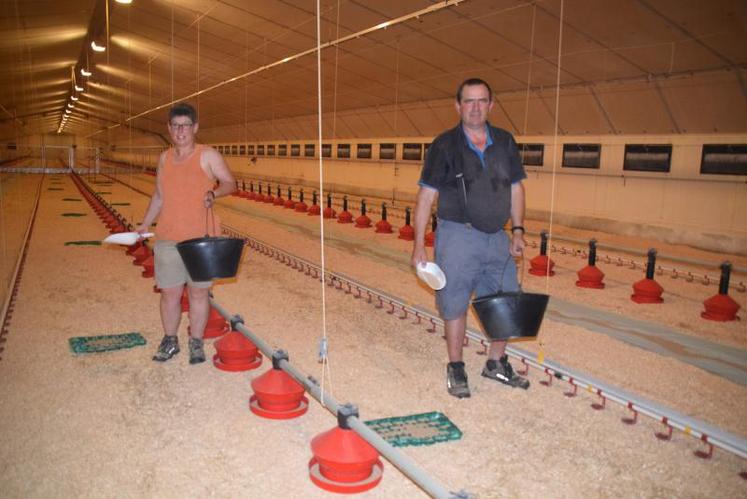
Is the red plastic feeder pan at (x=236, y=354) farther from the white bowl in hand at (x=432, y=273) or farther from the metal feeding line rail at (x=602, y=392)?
the white bowl in hand at (x=432, y=273)

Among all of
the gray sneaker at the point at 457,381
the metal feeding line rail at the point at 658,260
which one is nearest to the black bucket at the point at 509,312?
the gray sneaker at the point at 457,381

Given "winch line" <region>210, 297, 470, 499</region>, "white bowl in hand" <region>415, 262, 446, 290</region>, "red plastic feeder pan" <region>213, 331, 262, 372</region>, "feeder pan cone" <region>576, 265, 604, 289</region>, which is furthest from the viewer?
"feeder pan cone" <region>576, 265, 604, 289</region>

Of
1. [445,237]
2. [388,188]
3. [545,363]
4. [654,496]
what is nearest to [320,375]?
[445,237]

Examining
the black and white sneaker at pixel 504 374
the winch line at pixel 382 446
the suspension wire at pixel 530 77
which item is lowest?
the black and white sneaker at pixel 504 374

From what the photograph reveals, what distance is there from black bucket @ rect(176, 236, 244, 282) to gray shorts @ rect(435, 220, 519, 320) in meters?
1.47

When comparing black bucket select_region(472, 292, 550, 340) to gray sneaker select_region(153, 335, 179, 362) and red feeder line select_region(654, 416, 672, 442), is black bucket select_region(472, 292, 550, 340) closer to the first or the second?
red feeder line select_region(654, 416, 672, 442)

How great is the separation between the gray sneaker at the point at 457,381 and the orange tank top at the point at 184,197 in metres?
2.04

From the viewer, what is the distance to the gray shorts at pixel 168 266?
14.1 feet

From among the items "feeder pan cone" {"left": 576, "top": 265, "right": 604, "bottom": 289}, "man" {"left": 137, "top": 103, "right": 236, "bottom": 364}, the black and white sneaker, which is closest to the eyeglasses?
"man" {"left": 137, "top": 103, "right": 236, "bottom": 364}

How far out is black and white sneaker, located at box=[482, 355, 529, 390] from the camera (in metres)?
4.16

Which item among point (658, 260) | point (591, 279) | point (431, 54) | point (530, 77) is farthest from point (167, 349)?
point (530, 77)

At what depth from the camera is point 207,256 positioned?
416 centimetres

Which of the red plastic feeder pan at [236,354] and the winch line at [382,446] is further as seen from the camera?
the red plastic feeder pan at [236,354]

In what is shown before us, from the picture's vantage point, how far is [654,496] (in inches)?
113
